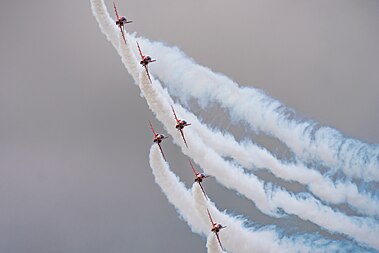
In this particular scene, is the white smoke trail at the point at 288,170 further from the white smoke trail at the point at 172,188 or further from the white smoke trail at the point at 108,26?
the white smoke trail at the point at 172,188

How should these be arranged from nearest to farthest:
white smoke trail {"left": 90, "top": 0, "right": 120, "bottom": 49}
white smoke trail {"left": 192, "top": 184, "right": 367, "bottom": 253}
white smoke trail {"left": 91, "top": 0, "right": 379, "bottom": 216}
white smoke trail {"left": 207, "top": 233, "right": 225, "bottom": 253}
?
white smoke trail {"left": 207, "top": 233, "right": 225, "bottom": 253}, white smoke trail {"left": 192, "top": 184, "right": 367, "bottom": 253}, white smoke trail {"left": 91, "top": 0, "right": 379, "bottom": 216}, white smoke trail {"left": 90, "top": 0, "right": 120, "bottom": 49}

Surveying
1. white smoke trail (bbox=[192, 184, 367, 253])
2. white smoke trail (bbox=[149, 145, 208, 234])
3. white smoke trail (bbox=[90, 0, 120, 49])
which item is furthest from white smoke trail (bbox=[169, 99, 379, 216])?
white smoke trail (bbox=[90, 0, 120, 49])

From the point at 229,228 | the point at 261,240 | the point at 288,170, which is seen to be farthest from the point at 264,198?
the point at 229,228

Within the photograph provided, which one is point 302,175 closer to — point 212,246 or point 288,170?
point 288,170

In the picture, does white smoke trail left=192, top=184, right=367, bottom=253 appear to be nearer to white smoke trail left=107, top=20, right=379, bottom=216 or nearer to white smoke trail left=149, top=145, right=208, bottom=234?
white smoke trail left=149, top=145, right=208, bottom=234

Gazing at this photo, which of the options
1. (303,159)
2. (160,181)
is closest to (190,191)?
(160,181)

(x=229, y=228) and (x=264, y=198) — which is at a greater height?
(x=264, y=198)

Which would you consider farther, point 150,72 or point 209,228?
point 150,72

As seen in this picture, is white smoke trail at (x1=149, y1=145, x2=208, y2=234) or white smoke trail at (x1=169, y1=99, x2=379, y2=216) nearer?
white smoke trail at (x1=149, y1=145, x2=208, y2=234)

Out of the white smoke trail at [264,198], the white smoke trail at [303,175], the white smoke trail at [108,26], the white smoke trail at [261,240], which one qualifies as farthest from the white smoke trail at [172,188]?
the white smoke trail at [108,26]

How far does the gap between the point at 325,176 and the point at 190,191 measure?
6.58 meters

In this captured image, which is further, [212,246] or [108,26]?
[108,26]

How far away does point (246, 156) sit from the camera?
40.5 m

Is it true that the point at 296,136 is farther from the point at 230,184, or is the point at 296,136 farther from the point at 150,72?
the point at 150,72
